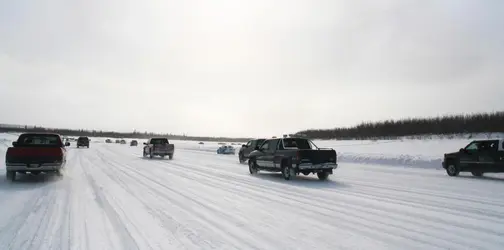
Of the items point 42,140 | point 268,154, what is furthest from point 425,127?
point 42,140

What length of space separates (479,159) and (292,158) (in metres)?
9.19

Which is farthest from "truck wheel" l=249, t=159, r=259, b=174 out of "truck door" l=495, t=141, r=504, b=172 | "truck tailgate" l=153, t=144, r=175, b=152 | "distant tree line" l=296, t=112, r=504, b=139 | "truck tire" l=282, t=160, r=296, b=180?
"distant tree line" l=296, t=112, r=504, b=139

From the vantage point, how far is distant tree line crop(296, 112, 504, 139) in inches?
1635

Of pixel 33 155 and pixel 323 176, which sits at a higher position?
pixel 33 155

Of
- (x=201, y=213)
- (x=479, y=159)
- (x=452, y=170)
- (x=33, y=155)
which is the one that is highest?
(x=33, y=155)

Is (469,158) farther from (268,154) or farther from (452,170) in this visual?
(268,154)

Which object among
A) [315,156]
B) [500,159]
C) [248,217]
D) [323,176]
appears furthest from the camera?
[500,159]

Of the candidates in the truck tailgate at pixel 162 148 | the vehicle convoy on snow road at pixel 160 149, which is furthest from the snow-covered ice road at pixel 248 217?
the truck tailgate at pixel 162 148

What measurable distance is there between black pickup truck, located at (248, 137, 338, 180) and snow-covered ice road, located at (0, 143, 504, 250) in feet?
8.41

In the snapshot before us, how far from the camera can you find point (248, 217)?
7832 mm

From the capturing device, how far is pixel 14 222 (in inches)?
288

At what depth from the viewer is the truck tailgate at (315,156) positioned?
1536cm

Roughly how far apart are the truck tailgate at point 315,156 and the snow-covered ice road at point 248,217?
2599 mm

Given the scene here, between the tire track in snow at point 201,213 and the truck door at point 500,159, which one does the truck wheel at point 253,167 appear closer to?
the tire track in snow at point 201,213
